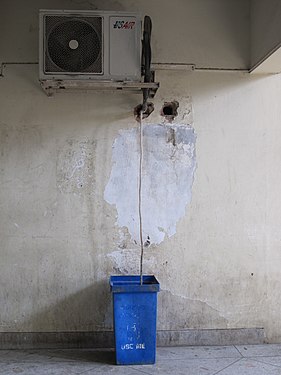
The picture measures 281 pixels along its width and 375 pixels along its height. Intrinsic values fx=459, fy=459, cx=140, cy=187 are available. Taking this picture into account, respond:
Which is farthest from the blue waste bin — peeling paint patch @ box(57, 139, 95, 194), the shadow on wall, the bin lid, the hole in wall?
the hole in wall

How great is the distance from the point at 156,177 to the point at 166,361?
146cm

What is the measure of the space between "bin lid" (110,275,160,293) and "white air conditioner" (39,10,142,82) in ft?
5.07

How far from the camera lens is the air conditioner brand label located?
3416 mm

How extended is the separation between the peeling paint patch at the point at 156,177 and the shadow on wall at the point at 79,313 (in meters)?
0.57

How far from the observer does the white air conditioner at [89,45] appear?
133 inches

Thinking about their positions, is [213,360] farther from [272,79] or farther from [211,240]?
[272,79]

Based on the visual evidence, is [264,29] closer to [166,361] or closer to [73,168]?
[73,168]

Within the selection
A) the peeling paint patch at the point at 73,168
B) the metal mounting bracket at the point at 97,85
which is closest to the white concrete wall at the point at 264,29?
the metal mounting bracket at the point at 97,85

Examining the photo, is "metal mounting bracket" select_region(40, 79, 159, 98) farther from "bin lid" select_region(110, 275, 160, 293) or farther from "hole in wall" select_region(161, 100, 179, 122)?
"bin lid" select_region(110, 275, 160, 293)

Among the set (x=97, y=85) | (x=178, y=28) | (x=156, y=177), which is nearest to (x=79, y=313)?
(x=156, y=177)

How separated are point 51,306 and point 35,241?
55cm

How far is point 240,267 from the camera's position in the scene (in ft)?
12.8

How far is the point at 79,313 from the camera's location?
12.5 feet

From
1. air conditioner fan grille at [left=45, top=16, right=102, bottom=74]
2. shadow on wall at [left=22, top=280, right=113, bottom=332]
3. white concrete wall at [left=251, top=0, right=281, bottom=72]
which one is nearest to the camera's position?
white concrete wall at [left=251, top=0, right=281, bottom=72]
